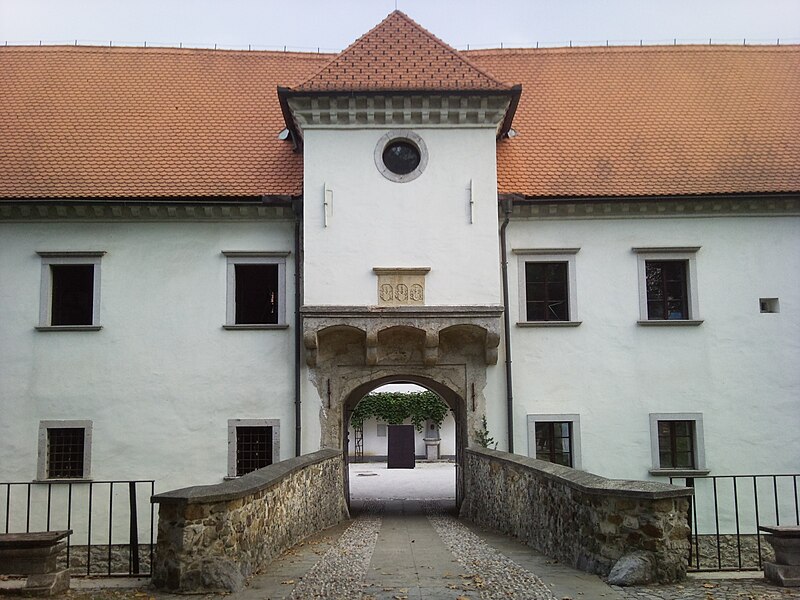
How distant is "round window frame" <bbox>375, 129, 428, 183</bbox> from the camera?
53.8 ft

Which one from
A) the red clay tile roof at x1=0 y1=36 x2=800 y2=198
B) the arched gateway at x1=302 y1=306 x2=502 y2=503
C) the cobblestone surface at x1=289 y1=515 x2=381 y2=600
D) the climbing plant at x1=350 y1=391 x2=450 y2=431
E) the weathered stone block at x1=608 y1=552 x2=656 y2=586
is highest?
the red clay tile roof at x1=0 y1=36 x2=800 y2=198

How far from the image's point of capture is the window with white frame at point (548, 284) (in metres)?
17.2

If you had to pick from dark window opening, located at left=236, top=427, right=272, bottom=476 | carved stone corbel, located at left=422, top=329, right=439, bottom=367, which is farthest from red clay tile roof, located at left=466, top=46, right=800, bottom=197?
dark window opening, located at left=236, top=427, right=272, bottom=476

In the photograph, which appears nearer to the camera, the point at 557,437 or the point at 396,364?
the point at 396,364

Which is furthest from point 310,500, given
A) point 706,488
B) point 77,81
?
point 77,81

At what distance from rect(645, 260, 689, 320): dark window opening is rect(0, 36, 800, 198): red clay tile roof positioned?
1.63 metres

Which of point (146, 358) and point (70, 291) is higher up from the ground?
point (70, 291)

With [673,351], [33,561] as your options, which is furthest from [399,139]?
[33,561]

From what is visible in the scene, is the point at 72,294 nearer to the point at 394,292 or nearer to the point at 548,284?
the point at 394,292

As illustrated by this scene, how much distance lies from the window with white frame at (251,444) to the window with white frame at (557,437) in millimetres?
5400

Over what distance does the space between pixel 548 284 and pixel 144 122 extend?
10.5 meters

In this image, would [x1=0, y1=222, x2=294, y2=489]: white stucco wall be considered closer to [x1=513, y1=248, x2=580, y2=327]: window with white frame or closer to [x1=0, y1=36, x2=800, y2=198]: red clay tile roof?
[x1=0, y1=36, x2=800, y2=198]: red clay tile roof

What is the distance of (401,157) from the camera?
16594mm

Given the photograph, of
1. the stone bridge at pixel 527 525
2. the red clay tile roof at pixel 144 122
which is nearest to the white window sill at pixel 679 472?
the stone bridge at pixel 527 525
